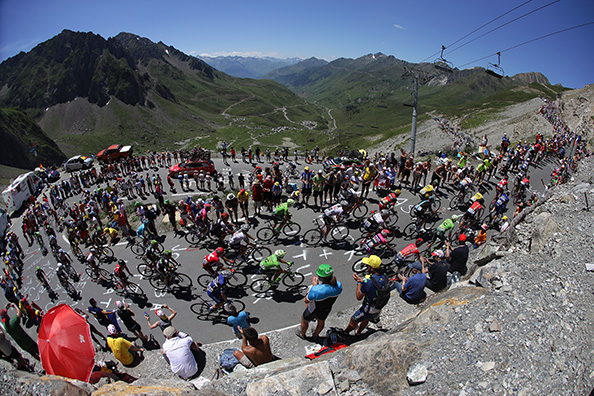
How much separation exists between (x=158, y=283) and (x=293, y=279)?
259 inches

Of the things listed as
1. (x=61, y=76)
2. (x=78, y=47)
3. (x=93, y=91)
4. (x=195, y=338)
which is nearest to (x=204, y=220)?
(x=195, y=338)

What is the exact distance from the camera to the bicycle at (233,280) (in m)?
12.2

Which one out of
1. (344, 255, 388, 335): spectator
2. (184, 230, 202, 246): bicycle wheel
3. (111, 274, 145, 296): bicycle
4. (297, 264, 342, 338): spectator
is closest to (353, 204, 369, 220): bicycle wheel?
(344, 255, 388, 335): spectator

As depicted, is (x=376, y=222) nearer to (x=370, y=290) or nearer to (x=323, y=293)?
(x=370, y=290)

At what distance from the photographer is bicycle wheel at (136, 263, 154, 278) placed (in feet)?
45.7

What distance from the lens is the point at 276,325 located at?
10125mm

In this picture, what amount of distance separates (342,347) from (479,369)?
3.26 meters

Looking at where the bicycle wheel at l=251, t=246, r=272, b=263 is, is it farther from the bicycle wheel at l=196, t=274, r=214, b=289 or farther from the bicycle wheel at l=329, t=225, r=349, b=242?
the bicycle wheel at l=329, t=225, r=349, b=242

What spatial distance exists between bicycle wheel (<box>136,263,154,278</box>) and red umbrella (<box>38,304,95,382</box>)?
19.5 feet

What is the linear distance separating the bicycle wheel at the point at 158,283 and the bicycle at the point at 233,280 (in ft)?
5.45

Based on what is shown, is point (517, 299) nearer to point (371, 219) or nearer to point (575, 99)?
point (371, 219)

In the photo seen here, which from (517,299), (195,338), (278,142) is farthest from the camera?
(278,142)

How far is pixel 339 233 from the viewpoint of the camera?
49.3 feet

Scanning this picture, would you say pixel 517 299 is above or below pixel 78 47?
below
